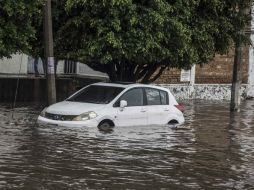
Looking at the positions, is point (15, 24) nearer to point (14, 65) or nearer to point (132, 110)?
point (132, 110)

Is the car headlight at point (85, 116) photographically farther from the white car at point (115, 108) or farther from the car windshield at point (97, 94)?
the car windshield at point (97, 94)

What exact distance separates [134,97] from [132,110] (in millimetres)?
467

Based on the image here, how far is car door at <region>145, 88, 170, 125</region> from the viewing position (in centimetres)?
1647

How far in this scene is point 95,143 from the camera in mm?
13664

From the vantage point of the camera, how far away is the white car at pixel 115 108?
594 inches

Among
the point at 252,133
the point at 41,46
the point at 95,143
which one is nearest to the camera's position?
the point at 95,143

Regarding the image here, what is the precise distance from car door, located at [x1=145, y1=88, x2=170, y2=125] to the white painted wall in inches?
467

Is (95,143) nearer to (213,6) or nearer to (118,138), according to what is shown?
(118,138)

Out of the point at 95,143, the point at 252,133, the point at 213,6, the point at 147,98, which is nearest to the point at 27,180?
the point at 95,143

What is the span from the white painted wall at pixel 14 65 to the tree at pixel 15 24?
34.6ft

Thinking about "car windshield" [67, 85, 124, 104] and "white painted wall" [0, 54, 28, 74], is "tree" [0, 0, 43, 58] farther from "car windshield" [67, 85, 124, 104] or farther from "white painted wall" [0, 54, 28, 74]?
→ "white painted wall" [0, 54, 28, 74]

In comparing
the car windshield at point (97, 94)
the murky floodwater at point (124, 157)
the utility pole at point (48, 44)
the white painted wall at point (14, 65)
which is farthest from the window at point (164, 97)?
the white painted wall at point (14, 65)

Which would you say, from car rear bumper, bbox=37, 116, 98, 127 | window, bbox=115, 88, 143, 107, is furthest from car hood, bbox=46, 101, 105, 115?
window, bbox=115, 88, 143, 107

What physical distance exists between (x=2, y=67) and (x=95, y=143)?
1478cm
